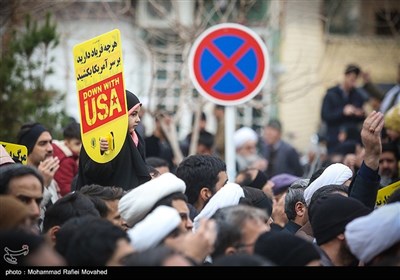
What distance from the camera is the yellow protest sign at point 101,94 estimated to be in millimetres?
9453

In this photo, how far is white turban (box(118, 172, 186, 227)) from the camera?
7.75 m

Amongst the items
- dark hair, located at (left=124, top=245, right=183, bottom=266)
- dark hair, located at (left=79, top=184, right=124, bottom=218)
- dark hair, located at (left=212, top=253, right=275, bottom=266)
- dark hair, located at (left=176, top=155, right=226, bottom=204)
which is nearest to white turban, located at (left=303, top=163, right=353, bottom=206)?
dark hair, located at (left=176, top=155, right=226, bottom=204)

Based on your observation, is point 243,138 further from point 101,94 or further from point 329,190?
point 329,190

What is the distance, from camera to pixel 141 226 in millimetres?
7023

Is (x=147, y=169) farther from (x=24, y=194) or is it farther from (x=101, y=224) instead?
(x=101, y=224)

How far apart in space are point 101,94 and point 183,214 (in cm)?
226

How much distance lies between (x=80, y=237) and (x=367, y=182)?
2.57 meters

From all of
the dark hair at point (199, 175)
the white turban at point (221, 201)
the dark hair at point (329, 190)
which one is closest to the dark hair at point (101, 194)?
the white turban at point (221, 201)

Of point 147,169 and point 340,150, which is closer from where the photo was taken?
point 147,169

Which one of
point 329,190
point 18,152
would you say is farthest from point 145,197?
point 18,152

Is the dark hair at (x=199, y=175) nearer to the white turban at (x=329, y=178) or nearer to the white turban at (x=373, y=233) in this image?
the white turban at (x=329, y=178)

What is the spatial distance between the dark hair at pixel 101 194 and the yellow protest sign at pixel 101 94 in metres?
0.50

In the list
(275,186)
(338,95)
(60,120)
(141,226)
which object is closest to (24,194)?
(141,226)

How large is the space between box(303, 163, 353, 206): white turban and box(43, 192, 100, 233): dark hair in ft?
6.31
